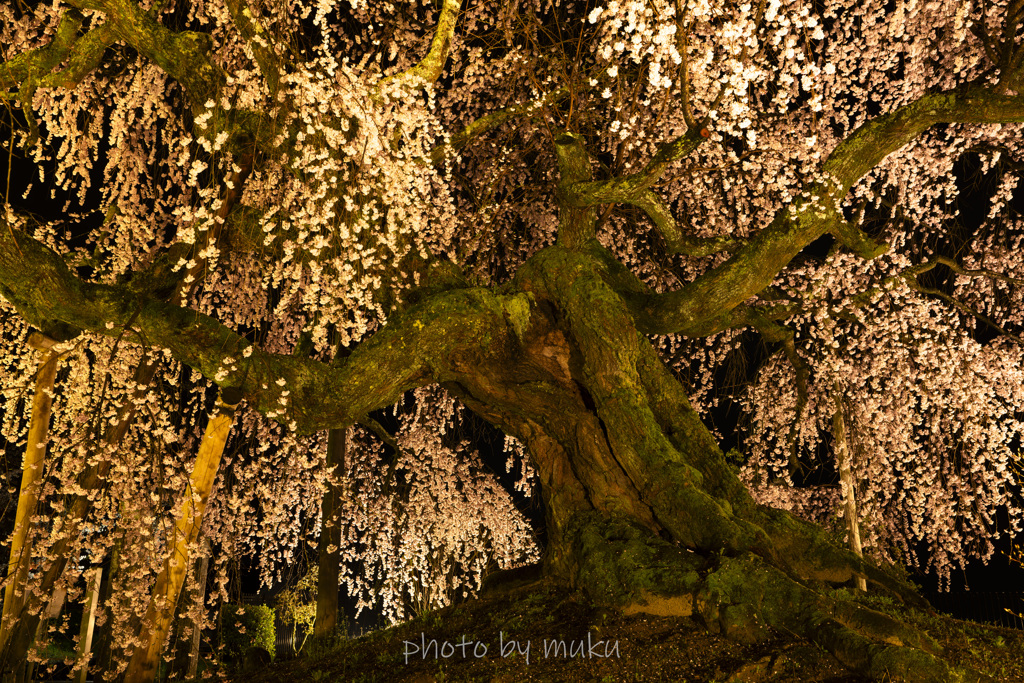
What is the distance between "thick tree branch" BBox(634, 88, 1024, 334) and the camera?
21.9 feet

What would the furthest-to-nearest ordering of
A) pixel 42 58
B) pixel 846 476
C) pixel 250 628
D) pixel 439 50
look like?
pixel 250 628 → pixel 846 476 → pixel 439 50 → pixel 42 58

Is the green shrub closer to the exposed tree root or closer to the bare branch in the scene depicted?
the bare branch

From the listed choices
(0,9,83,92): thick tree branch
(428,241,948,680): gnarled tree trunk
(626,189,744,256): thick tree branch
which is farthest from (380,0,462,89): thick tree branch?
(0,9,83,92): thick tree branch

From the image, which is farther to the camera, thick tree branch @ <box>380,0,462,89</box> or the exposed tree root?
thick tree branch @ <box>380,0,462,89</box>

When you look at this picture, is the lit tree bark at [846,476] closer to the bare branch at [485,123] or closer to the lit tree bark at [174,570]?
the bare branch at [485,123]

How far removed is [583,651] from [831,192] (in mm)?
4345

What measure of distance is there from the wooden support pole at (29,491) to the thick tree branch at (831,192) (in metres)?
6.12

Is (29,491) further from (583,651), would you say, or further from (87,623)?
(583,651)

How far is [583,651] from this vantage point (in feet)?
17.3

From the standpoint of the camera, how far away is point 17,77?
21.3 feet

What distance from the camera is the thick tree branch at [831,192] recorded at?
21.9 ft

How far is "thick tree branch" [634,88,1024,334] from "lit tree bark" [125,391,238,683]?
4.70 meters

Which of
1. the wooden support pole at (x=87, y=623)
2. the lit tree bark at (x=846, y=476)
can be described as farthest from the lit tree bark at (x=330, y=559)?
the lit tree bark at (x=846, y=476)

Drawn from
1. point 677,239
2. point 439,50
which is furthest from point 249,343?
point 677,239
